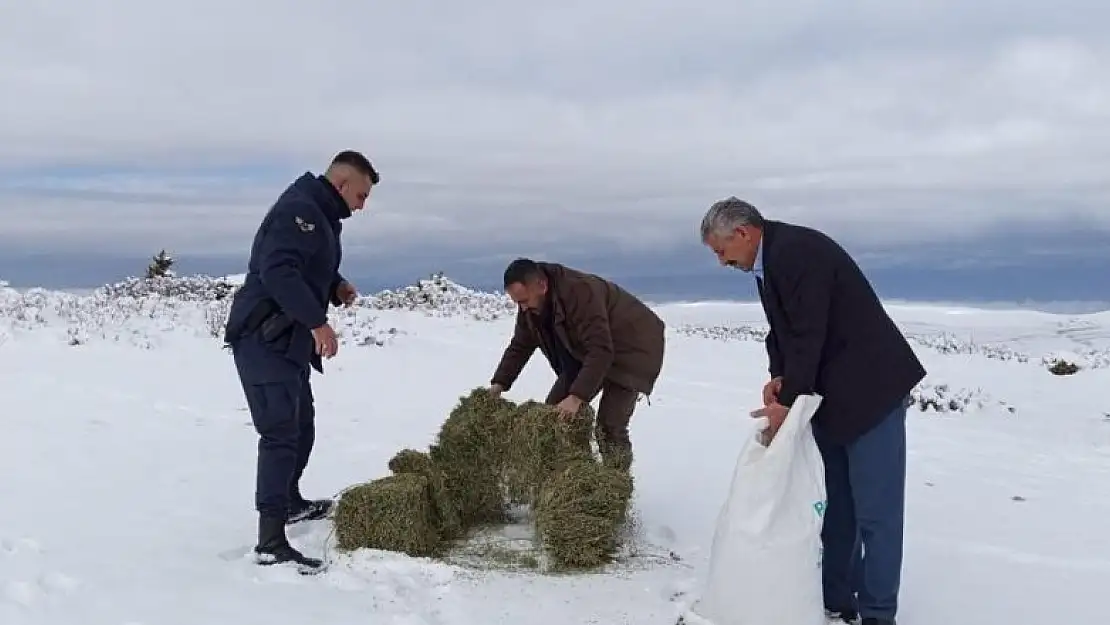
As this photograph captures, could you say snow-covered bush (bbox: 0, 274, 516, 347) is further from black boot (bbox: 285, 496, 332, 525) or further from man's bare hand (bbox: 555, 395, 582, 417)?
man's bare hand (bbox: 555, 395, 582, 417)

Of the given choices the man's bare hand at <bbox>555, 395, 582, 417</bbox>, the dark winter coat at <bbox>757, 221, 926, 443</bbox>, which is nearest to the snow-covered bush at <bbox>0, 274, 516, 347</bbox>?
the man's bare hand at <bbox>555, 395, 582, 417</bbox>

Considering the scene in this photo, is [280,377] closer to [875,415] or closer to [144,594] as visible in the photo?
[144,594]

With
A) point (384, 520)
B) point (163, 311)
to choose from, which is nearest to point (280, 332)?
point (384, 520)

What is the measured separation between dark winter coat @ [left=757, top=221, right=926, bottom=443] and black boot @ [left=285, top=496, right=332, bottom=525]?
273cm

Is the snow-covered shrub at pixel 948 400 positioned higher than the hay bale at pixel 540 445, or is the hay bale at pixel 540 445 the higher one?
the hay bale at pixel 540 445

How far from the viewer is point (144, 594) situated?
3.94m

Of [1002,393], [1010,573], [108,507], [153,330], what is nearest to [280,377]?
[108,507]

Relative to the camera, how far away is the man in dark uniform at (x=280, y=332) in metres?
4.48

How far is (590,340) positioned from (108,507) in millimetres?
2779

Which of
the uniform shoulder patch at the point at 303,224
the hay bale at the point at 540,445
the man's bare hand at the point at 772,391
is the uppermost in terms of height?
the uniform shoulder patch at the point at 303,224

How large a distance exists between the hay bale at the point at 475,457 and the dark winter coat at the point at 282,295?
0.91 m

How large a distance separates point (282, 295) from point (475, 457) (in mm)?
1396

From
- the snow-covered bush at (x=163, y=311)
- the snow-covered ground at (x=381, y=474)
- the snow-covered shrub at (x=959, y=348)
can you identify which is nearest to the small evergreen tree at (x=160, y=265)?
the snow-covered bush at (x=163, y=311)

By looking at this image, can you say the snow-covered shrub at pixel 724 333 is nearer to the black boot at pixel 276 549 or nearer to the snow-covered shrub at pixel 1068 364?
the snow-covered shrub at pixel 1068 364
